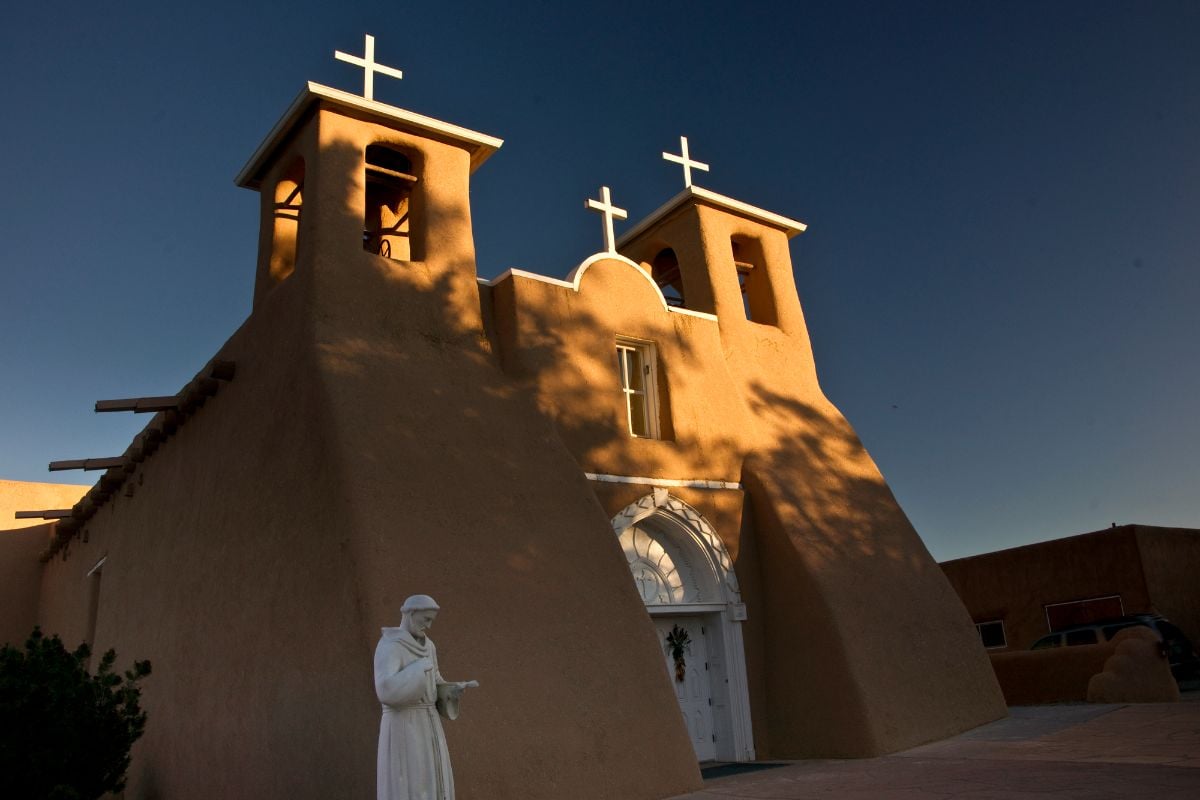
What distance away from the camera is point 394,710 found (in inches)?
223

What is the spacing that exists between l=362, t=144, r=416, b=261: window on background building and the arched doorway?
4.74 m

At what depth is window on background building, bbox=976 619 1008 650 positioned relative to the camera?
69.3 ft

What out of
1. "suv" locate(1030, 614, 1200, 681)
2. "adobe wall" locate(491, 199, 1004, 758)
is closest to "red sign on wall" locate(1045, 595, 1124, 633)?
"suv" locate(1030, 614, 1200, 681)

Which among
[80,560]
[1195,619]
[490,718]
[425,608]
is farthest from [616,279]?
[1195,619]

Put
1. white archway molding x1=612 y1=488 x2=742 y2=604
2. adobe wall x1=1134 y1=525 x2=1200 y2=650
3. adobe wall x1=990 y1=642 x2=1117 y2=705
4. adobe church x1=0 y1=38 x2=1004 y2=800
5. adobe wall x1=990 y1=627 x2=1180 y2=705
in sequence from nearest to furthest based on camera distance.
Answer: adobe church x1=0 y1=38 x2=1004 y2=800, white archway molding x1=612 y1=488 x2=742 y2=604, adobe wall x1=990 y1=627 x2=1180 y2=705, adobe wall x1=990 y1=642 x2=1117 y2=705, adobe wall x1=1134 y1=525 x2=1200 y2=650

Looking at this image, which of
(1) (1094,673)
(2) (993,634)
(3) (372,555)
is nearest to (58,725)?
(3) (372,555)

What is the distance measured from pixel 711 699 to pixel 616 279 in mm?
5558

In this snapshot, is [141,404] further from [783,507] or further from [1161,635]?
[1161,635]

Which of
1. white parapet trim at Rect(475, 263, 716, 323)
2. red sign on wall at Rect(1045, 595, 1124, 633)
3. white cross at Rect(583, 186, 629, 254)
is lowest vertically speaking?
red sign on wall at Rect(1045, 595, 1124, 633)

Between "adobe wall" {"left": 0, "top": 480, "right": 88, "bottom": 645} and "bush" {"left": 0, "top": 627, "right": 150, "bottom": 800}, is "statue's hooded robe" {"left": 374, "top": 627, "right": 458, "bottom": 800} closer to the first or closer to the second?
"bush" {"left": 0, "top": 627, "right": 150, "bottom": 800}

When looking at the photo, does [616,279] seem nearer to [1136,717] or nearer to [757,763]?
[757,763]

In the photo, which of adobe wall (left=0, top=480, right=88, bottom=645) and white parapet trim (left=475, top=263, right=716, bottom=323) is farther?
adobe wall (left=0, top=480, right=88, bottom=645)

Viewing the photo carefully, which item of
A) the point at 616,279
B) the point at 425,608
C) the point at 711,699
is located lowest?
the point at 711,699

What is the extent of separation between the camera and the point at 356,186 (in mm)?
11039
